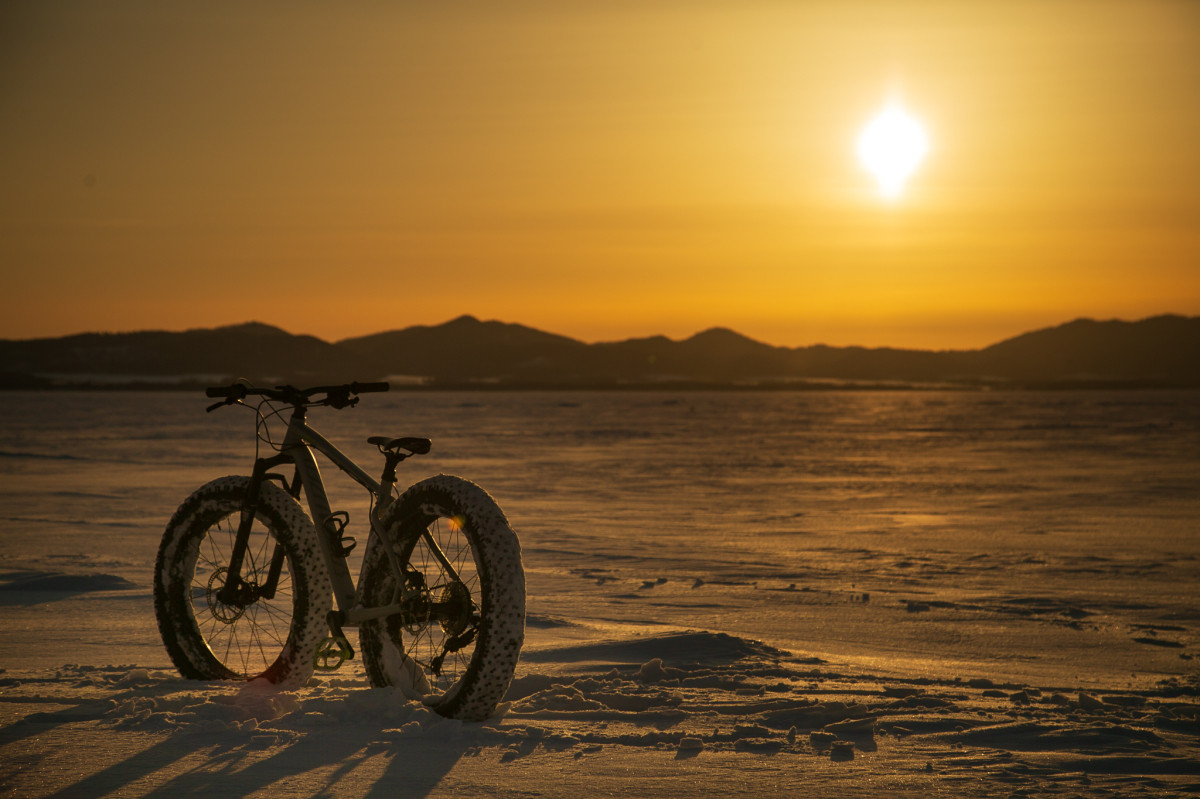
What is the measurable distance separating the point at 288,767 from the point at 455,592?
3.54ft

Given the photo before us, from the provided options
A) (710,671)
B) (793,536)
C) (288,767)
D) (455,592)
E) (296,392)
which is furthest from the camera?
(793,536)

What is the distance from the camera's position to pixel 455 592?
4.73 metres

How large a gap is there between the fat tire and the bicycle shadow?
0.31 meters

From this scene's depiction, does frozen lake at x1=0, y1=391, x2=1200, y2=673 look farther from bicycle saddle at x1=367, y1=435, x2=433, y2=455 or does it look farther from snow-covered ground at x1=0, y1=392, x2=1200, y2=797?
bicycle saddle at x1=367, y1=435, x2=433, y2=455

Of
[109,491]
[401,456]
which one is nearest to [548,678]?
[401,456]

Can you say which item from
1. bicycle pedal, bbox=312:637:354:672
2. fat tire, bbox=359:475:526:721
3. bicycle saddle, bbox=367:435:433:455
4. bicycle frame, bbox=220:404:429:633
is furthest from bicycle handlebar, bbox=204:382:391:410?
bicycle pedal, bbox=312:637:354:672

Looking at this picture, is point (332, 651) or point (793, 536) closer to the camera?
point (332, 651)

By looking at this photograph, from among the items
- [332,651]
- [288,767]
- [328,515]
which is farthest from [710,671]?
[288,767]

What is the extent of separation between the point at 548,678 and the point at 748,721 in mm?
1202

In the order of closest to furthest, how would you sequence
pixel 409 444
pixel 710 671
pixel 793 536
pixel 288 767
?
pixel 288 767, pixel 409 444, pixel 710 671, pixel 793 536

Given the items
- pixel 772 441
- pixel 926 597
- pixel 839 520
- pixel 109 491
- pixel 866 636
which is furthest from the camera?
pixel 772 441

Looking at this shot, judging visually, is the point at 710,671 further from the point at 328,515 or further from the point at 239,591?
the point at 239,591

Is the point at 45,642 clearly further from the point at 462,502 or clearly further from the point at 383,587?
the point at 462,502

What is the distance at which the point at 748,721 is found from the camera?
15.3 feet
